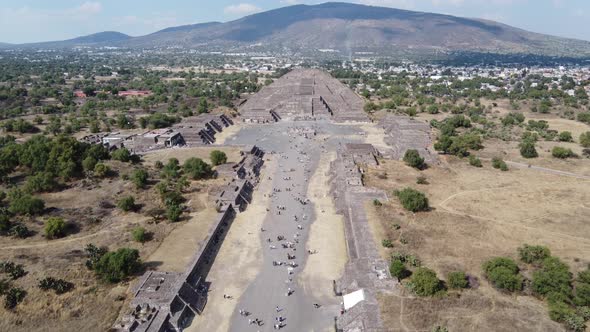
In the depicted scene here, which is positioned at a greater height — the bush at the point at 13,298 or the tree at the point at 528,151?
the tree at the point at 528,151

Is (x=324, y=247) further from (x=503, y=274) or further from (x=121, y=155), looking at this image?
(x=121, y=155)

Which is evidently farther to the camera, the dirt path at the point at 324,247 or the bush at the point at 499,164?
the bush at the point at 499,164

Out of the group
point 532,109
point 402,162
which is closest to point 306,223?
point 402,162

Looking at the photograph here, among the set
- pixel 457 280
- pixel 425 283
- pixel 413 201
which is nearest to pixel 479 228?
pixel 413 201

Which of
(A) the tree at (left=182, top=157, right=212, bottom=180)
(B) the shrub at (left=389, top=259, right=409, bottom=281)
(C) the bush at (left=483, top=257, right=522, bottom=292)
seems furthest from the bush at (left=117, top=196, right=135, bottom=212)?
(C) the bush at (left=483, top=257, right=522, bottom=292)

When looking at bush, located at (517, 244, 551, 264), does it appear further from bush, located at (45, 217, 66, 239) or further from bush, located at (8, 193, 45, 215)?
bush, located at (8, 193, 45, 215)

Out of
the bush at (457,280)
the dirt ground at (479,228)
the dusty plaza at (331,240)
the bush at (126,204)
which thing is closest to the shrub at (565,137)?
the dusty plaza at (331,240)

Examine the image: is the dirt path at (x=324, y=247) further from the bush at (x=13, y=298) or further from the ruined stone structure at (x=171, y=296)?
the bush at (x=13, y=298)

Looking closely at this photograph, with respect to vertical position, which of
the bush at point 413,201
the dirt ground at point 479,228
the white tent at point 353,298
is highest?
the bush at point 413,201
